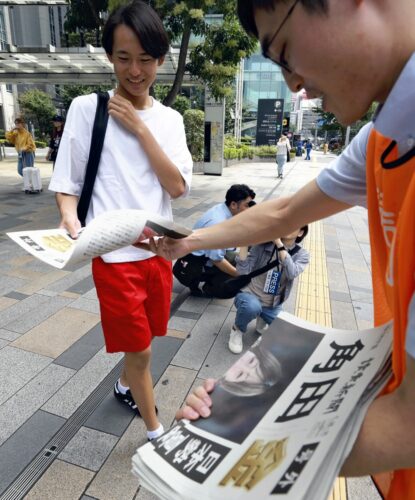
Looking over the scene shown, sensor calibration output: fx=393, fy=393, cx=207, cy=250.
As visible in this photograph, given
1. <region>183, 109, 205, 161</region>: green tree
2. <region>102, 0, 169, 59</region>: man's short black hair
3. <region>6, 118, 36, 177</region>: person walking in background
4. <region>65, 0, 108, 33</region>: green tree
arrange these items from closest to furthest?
<region>102, 0, 169, 59</region>: man's short black hair < <region>65, 0, 108, 33</region>: green tree < <region>6, 118, 36, 177</region>: person walking in background < <region>183, 109, 205, 161</region>: green tree

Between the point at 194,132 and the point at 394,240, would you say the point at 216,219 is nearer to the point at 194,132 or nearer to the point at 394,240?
the point at 394,240

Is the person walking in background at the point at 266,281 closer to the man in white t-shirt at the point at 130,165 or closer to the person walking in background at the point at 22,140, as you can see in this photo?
the man in white t-shirt at the point at 130,165

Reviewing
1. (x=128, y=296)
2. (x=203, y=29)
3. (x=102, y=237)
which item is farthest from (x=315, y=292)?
(x=203, y=29)

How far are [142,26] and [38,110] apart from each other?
30.9 meters

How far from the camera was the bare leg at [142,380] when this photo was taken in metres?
1.79

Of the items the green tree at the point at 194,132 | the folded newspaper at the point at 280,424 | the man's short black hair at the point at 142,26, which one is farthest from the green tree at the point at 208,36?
the green tree at the point at 194,132

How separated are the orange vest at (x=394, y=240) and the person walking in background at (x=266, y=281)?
2145 millimetres

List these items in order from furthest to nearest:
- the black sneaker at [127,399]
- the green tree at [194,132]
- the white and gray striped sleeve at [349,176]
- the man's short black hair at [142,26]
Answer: the green tree at [194,132], the black sneaker at [127,399], the man's short black hair at [142,26], the white and gray striped sleeve at [349,176]

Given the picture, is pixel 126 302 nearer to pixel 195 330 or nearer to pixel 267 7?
pixel 267 7

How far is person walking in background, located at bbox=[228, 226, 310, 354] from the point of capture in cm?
303

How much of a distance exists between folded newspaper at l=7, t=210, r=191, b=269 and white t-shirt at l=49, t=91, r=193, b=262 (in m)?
0.37

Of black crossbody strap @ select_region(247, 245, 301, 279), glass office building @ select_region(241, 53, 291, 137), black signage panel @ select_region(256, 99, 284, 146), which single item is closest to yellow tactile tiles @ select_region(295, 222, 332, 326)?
black crossbody strap @ select_region(247, 245, 301, 279)

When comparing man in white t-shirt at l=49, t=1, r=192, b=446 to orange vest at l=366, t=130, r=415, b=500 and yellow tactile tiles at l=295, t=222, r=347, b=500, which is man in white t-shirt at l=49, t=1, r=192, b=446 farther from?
yellow tactile tiles at l=295, t=222, r=347, b=500

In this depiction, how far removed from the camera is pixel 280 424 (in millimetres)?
663
